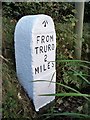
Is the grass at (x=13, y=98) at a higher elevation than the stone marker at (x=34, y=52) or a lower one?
lower

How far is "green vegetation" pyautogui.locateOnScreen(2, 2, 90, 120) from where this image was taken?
2.04 meters

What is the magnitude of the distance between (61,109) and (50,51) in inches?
22.9

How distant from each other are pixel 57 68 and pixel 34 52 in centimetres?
79

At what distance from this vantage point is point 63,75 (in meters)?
2.76

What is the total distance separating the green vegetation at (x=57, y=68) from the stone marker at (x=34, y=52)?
0.27 feet

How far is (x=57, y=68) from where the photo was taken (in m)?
2.79

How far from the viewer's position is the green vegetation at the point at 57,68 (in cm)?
204

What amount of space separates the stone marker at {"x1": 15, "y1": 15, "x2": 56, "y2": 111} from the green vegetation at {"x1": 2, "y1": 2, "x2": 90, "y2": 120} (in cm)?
8

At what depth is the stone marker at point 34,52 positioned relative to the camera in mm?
2031

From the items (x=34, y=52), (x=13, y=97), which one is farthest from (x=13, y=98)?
(x=34, y=52)

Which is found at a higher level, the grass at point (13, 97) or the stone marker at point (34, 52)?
the stone marker at point (34, 52)

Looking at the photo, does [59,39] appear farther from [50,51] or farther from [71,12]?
[50,51]

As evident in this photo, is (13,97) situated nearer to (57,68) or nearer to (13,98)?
(13,98)

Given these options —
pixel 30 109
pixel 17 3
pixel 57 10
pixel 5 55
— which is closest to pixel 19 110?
pixel 30 109
